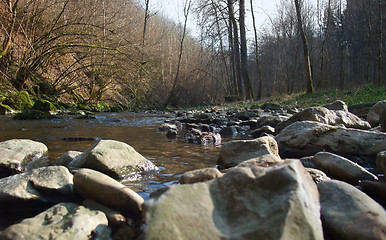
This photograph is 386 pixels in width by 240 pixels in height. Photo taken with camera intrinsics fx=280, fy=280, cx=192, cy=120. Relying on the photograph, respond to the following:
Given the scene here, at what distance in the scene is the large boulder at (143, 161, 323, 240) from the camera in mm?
973

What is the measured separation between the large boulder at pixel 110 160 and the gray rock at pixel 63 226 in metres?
0.81

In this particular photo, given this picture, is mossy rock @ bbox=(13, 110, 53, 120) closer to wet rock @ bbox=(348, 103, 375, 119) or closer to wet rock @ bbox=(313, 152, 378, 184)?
wet rock @ bbox=(313, 152, 378, 184)

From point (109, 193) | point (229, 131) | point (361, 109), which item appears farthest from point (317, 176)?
point (361, 109)

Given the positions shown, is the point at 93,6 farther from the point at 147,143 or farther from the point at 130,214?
the point at 130,214

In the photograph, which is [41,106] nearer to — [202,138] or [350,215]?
[202,138]

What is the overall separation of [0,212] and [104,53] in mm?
8637

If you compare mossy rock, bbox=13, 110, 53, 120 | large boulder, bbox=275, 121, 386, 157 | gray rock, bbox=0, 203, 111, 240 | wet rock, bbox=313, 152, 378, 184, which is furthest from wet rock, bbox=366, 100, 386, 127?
mossy rock, bbox=13, 110, 53, 120

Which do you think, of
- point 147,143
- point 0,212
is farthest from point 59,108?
point 0,212

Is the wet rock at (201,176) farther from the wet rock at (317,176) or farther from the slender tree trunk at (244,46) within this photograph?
the slender tree trunk at (244,46)

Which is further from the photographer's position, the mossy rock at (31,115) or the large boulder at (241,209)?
the mossy rock at (31,115)

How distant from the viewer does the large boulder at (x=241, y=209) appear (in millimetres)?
973

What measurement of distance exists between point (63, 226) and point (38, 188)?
23.8 inches

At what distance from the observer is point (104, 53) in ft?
31.7

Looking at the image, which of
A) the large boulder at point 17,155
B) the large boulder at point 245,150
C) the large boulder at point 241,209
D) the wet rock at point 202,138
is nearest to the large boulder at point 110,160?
the large boulder at point 17,155
